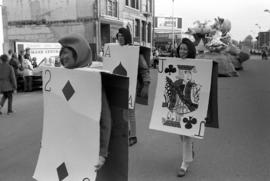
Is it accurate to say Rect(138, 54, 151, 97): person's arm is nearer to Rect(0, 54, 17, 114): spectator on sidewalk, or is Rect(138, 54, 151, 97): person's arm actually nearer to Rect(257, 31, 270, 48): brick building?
Rect(0, 54, 17, 114): spectator on sidewalk

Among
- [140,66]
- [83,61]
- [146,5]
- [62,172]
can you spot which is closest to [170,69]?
[140,66]

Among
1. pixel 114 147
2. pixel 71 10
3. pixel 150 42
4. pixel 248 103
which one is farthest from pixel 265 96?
pixel 150 42

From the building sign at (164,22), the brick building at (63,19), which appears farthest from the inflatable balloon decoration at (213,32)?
the building sign at (164,22)

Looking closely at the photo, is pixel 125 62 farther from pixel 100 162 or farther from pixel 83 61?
pixel 100 162

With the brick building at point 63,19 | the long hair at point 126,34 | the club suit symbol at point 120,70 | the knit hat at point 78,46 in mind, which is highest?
the brick building at point 63,19

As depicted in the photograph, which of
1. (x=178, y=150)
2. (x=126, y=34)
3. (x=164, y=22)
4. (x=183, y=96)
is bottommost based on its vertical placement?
(x=178, y=150)

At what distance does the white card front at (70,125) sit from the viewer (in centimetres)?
257

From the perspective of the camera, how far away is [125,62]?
5789 mm

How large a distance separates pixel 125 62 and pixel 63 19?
27205 millimetres

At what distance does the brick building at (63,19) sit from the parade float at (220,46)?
343 inches

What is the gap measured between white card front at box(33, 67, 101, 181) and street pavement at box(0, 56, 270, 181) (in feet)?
6.11

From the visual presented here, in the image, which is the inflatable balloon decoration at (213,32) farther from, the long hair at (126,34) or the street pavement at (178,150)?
the long hair at (126,34)

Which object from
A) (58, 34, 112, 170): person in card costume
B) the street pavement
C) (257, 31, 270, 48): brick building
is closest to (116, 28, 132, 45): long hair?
the street pavement

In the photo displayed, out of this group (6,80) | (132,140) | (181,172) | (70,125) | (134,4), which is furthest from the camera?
(134,4)
